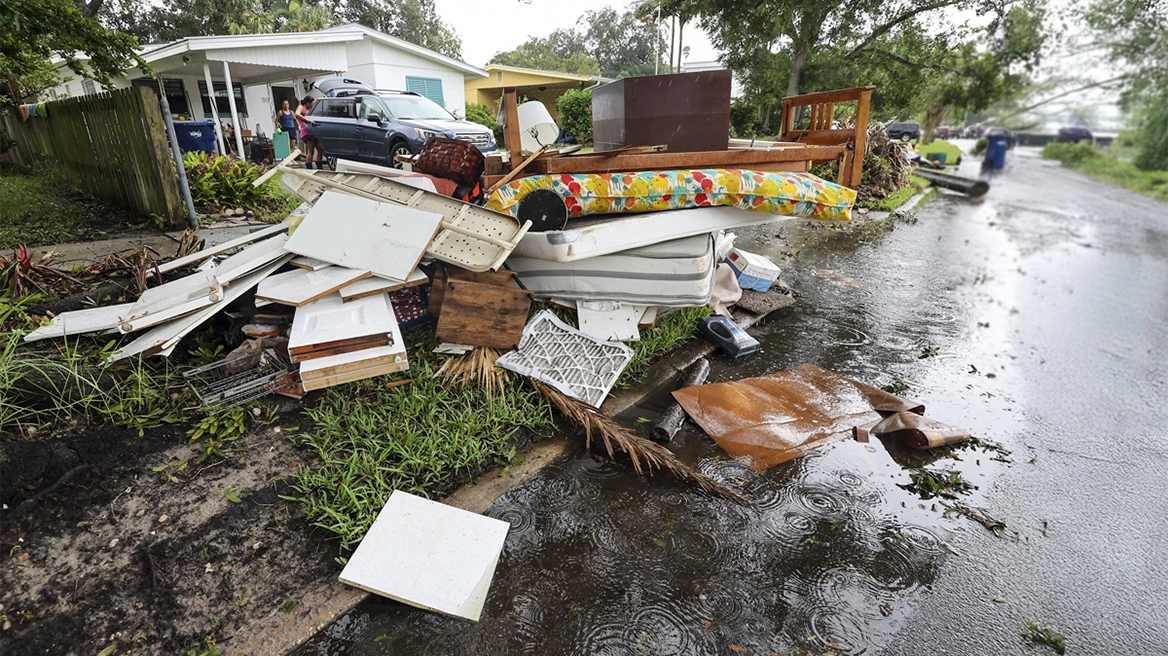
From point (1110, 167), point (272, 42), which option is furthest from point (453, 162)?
point (1110, 167)

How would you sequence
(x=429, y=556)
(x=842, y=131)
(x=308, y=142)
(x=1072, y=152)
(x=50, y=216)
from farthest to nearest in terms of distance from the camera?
1. (x=1072, y=152)
2. (x=308, y=142)
3. (x=50, y=216)
4. (x=842, y=131)
5. (x=429, y=556)

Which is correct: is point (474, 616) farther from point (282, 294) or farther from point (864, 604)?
point (282, 294)

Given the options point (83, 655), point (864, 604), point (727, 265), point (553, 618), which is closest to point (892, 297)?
point (727, 265)

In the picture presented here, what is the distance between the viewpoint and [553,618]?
1.90 metres

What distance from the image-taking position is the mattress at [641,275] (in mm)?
3654

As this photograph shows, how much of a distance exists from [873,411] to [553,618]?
8.02 feet

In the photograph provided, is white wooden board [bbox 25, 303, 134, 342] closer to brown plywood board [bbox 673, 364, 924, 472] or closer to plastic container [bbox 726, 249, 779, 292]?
brown plywood board [bbox 673, 364, 924, 472]

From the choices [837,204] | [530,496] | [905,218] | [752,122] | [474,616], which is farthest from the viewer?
[752,122]

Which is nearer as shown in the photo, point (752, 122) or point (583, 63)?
point (752, 122)

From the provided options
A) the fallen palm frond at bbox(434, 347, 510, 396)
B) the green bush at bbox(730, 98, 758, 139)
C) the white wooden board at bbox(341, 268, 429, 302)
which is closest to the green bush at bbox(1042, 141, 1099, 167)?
the green bush at bbox(730, 98, 758, 139)

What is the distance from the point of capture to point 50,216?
518 centimetres

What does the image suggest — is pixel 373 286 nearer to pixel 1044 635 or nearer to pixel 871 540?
pixel 871 540

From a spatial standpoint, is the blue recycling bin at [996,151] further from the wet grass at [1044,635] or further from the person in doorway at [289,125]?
the wet grass at [1044,635]

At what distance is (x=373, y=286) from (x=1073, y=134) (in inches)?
1801
